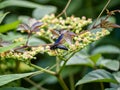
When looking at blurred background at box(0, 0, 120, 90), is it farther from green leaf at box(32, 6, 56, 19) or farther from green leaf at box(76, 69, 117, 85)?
green leaf at box(76, 69, 117, 85)

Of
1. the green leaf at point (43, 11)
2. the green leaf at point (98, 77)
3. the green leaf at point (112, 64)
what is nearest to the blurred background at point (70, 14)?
the green leaf at point (43, 11)

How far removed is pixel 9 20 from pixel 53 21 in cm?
90

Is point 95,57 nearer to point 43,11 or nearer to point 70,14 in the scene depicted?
point 43,11

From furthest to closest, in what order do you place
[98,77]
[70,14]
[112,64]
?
1. [70,14]
2. [112,64]
3. [98,77]

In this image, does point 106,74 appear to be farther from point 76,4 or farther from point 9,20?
point 76,4

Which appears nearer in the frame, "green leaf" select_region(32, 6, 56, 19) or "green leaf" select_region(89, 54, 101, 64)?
"green leaf" select_region(89, 54, 101, 64)

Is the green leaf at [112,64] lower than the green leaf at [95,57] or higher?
lower

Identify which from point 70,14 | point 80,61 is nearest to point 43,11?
point 80,61

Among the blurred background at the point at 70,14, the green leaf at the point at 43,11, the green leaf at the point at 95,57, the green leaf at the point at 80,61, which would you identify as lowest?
the blurred background at the point at 70,14

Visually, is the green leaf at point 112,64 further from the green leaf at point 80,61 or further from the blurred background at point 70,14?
the blurred background at point 70,14

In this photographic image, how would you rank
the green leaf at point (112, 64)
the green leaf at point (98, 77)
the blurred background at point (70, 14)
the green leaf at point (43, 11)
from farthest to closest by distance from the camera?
the blurred background at point (70, 14), the green leaf at point (43, 11), the green leaf at point (112, 64), the green leaf at point (98, 77)

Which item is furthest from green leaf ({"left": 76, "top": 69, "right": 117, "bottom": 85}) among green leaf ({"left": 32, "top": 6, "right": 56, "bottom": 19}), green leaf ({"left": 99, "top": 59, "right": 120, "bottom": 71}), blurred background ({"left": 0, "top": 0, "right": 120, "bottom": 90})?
blurred background ({"left": 0, "top": 0, "right": 120, "bottom": 90})

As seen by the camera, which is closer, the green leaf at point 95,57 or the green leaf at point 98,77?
the green leaf at point 98,77

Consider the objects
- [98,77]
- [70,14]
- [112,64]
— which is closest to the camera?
[98,77]
